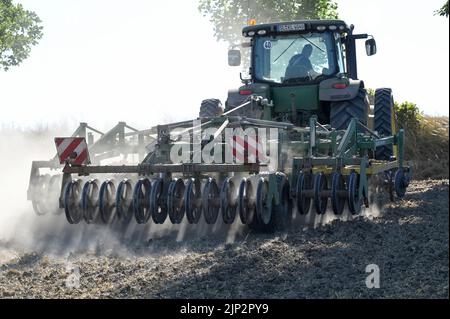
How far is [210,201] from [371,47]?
173 inches

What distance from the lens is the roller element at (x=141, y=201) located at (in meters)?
8.27

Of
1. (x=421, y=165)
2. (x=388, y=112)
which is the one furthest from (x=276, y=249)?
(x=421, y=165)

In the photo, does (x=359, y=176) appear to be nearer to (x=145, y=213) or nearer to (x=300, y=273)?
(x=145, y=213)

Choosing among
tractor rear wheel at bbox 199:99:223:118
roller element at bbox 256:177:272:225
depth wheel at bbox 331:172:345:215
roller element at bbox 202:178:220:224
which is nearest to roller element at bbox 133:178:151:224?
roller element at bbox 202:178:220:224

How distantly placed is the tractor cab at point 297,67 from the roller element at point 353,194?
2.45m

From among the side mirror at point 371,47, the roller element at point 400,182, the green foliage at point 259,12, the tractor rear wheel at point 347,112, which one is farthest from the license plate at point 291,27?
the green foliage at point 259,12

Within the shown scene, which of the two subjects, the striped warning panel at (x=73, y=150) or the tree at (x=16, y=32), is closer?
the striped warning panel at (x=73, y=150)

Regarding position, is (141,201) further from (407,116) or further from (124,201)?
(407,116)

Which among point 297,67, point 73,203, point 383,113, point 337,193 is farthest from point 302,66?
point 73,203

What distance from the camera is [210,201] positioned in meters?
8.12

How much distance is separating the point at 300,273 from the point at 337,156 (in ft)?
10.1

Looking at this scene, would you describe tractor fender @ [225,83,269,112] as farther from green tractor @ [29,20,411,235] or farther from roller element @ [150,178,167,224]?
roller element @ [150,178,167,224]

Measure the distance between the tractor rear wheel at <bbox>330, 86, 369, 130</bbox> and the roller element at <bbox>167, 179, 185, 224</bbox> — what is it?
10.7 ft

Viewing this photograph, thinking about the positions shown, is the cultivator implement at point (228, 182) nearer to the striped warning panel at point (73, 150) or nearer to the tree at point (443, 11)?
the striped warning panel at point (73, 150)
